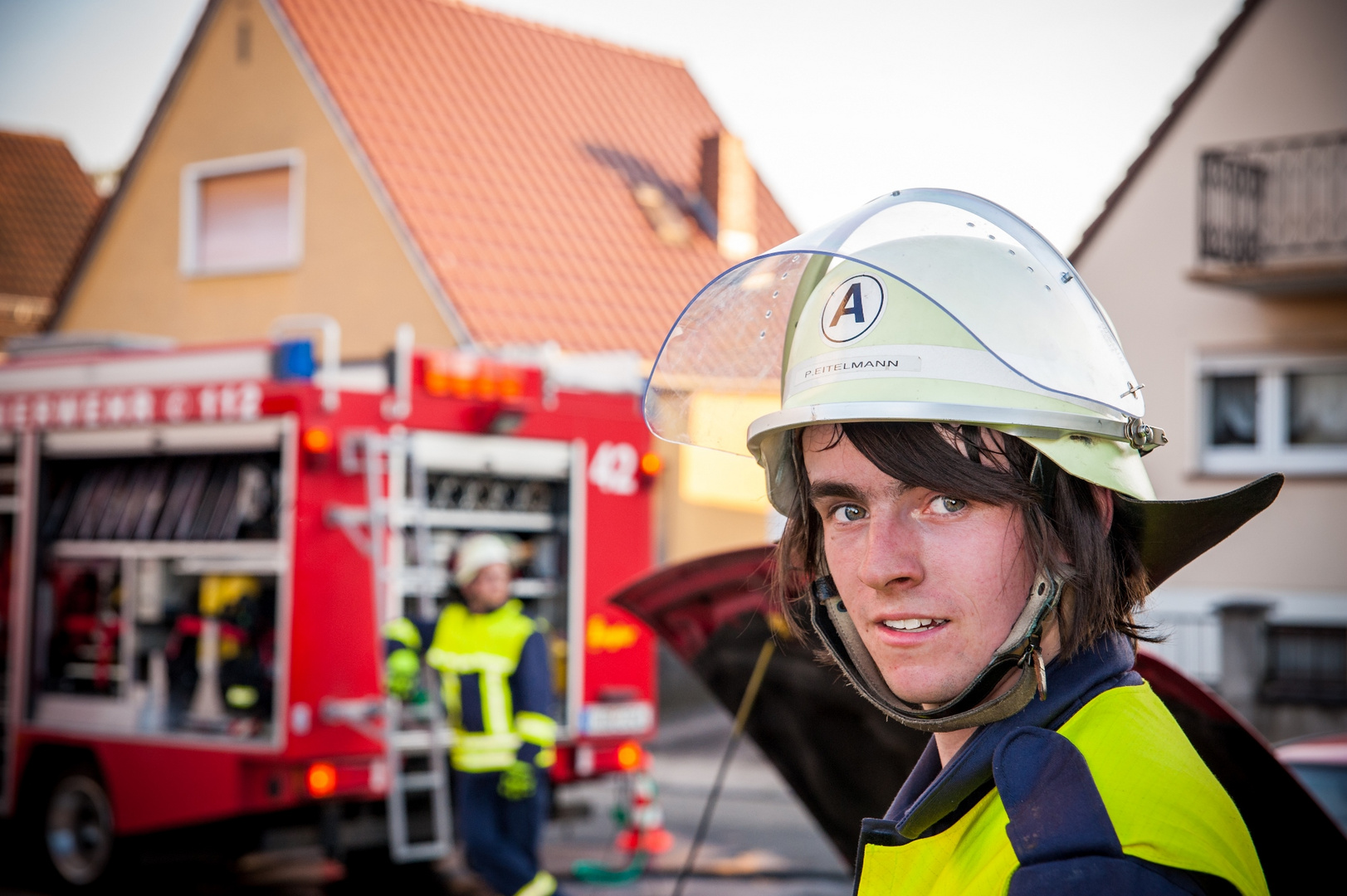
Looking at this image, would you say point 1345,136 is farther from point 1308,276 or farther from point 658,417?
point 658,417

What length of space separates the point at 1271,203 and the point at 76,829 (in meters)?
12.3

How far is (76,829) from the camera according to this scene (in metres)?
7.42

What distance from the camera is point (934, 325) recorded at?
58.7 inches

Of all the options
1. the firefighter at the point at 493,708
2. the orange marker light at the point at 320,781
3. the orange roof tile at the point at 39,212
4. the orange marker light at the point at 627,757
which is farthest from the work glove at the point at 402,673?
the orange roof tile at the point at 39,212

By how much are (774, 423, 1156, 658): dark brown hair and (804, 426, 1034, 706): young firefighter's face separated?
0.02m

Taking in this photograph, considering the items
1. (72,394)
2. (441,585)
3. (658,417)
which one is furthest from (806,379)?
(72,394)

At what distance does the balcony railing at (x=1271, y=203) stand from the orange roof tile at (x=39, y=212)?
1925 cm

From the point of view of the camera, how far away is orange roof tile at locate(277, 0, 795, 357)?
49.0 feet

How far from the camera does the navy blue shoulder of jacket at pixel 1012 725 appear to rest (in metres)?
1.29

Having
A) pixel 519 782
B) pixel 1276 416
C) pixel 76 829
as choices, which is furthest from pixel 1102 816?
pixel 1276 416

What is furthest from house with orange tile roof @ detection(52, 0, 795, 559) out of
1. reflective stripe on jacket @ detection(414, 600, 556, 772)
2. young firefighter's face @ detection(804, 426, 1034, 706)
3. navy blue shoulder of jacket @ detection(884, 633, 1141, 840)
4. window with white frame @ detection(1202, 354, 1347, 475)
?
navy blue shoulder of jacket @ detection(884, 633, 1141, 840)

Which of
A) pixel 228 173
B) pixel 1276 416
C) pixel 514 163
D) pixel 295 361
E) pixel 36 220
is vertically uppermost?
pixel 36 220

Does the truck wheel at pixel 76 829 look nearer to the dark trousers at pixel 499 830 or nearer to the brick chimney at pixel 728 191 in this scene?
the dark trousers at pixel 499 830

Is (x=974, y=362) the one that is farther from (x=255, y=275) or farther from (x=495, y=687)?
(x=255, y=275)
